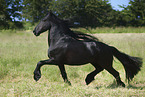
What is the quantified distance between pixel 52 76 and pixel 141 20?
2401 cm

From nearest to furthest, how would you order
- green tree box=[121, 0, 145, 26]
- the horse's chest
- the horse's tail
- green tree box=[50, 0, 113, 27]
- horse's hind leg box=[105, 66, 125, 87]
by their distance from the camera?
the horse's chest, horse's hind leg box=[105, 66, 125, 87], the horse's tail, green tree box=[121, 0, 145, 26], green tree box=[50, 0, 113, 27]

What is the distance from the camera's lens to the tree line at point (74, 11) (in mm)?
26250

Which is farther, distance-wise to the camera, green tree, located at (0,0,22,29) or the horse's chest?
green tree, located at (0,0,22,29)

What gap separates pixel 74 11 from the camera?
3650cm

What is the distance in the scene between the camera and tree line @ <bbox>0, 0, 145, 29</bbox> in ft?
86.1

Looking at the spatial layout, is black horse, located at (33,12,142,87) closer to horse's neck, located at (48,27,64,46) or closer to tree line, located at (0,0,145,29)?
horse's neck, located at (48,27,64,46)

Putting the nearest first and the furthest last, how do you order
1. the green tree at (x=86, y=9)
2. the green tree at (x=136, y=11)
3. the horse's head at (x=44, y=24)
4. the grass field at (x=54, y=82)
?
the grass field at (x=54, y=82) < the horse's head at (x=44, y=24) < the green tree at (x=136, y=11) < the green tree at (x=86, y=9)

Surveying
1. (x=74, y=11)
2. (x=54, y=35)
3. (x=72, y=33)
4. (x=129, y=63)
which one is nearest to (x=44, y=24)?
(x=54, y=35)

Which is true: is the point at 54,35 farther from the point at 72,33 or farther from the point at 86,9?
the point at 86,9

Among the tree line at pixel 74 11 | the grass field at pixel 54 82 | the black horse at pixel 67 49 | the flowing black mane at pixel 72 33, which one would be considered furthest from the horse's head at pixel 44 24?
the tree line at pixel 74 11

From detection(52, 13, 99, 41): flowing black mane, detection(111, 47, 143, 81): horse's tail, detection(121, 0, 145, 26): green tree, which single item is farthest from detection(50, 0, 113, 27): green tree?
detection(111, 47, 143, 81): horse's tail

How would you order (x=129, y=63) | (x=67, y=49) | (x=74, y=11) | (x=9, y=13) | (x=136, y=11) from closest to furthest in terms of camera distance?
(x=67, y=49) → (x=129, y=63) → (x=136, y=11) → (x=9, y=13) → (x=74, y=11)

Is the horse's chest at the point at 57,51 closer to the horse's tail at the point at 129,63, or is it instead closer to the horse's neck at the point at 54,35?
the horse's neck at the point at 54,35

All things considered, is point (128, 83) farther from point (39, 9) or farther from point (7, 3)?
point (39, 9)
